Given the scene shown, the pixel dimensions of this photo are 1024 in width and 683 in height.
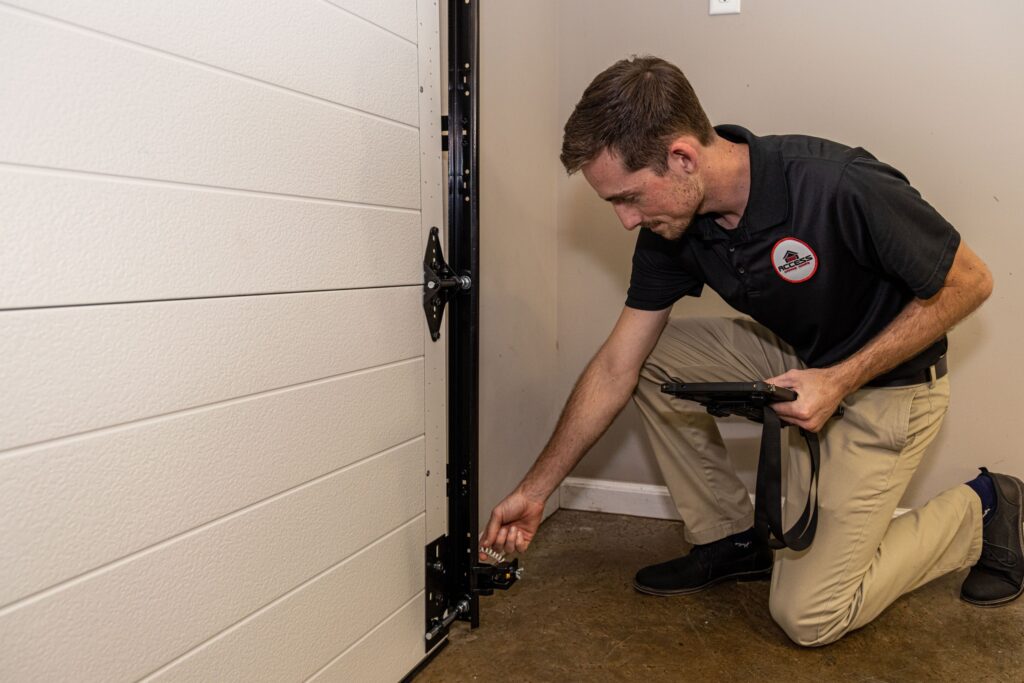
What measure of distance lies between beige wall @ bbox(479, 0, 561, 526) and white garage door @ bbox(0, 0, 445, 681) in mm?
469

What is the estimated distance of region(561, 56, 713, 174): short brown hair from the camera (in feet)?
4.60

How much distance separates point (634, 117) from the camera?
1396 millimetres

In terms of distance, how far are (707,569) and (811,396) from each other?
0.62 metres

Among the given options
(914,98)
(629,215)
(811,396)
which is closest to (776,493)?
(811,396)

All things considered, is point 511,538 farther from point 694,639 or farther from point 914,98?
point 914,98

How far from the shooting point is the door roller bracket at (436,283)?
59.6 inches

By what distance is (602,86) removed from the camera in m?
1.44

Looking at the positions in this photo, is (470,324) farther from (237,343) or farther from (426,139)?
(237,343)

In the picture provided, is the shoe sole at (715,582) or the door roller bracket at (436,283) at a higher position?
the door roller bracket at (436,283)

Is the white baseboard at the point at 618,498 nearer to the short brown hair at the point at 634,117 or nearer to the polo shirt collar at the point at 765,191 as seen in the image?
the polo shirt collar at the point at 765,191

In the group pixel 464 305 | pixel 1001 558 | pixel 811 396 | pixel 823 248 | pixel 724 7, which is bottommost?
pixel 1001 558

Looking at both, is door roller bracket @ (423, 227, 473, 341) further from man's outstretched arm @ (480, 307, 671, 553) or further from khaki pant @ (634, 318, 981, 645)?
khaki pant @ (634, 318, 981, 645)

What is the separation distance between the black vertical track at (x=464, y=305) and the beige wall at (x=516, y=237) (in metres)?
0.36

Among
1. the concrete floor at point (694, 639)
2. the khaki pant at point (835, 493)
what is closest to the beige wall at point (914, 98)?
the khaki pant at point (835, 493)
